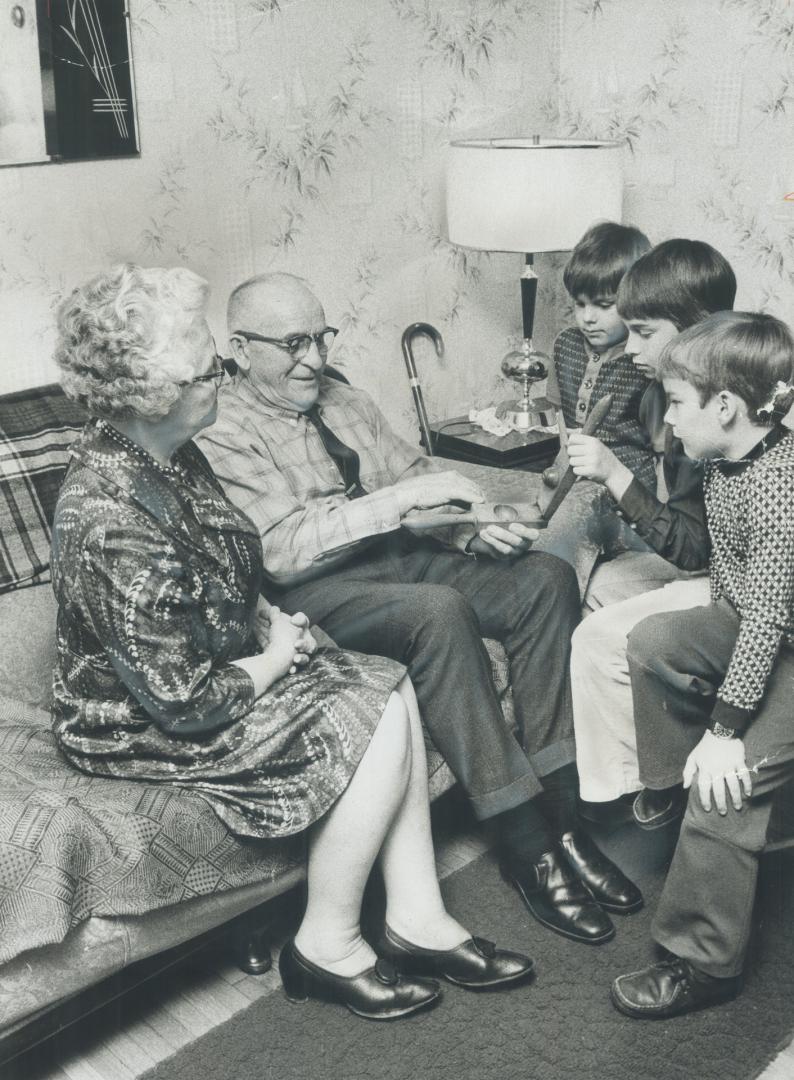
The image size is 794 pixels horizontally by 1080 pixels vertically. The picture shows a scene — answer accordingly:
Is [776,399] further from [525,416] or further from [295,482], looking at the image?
[525,416]

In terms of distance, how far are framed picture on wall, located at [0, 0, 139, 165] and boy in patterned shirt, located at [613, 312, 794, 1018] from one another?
126 cm

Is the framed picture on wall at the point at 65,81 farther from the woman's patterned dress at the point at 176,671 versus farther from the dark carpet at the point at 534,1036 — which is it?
the dark carpet at the point at 534,1036

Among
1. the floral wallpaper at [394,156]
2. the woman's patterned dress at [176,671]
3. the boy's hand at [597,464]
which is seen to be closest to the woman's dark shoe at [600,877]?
the woman's patterned dress at [176,671]

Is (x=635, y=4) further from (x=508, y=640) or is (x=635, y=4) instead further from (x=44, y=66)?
(x=508, y=640)

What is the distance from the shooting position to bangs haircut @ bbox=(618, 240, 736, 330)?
2.09 meters

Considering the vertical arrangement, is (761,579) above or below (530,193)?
below

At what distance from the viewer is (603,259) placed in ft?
7.88

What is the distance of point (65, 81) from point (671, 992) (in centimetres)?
197

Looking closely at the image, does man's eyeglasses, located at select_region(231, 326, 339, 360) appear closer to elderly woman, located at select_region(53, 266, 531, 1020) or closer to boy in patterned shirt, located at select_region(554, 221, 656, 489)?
elderly woman, located at select_region(53, 266, 531, 1020)

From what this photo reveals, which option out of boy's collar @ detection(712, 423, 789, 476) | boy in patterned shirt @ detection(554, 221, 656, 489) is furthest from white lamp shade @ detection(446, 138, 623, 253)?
boy's collar @ detection(712, 423, 789, 476)

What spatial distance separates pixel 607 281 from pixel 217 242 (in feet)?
2.91

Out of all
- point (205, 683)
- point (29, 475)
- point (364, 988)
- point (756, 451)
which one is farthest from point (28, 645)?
point (756, 451)

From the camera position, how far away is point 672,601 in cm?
199

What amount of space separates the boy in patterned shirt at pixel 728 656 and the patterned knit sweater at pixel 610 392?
1.50 feet
